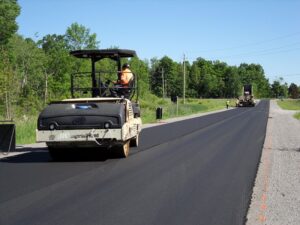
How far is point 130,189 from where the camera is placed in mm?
8758

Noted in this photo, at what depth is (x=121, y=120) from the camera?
1213 centimetres

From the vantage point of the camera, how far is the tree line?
3390cm

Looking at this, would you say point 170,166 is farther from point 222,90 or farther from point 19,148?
point 222,90

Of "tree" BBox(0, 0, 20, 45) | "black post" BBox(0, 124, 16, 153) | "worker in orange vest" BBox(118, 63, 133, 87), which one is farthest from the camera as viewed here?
"tree" BBox(0, 0, 20, 45)

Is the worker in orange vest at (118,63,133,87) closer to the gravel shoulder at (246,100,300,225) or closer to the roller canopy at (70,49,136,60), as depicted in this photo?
the roller canopy at (70,49,136,60)

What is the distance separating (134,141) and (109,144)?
387 cm

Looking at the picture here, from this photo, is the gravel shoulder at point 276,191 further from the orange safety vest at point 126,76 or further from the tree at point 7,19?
the tree at point 7,19

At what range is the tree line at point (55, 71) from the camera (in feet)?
111

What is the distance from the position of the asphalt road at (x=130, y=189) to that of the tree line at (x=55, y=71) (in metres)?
17.8

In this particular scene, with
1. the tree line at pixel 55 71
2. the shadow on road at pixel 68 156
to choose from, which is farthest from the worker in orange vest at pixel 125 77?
the tree line at pixel 55 71

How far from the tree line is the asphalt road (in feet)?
58.4

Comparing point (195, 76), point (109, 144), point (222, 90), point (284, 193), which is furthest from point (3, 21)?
point (222, 90)

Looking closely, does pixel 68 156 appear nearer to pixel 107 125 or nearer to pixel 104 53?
pixel 107 125

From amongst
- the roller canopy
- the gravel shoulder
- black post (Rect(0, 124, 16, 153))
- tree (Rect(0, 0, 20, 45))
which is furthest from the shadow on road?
tree (Rect(0, 0, 20, 45))
